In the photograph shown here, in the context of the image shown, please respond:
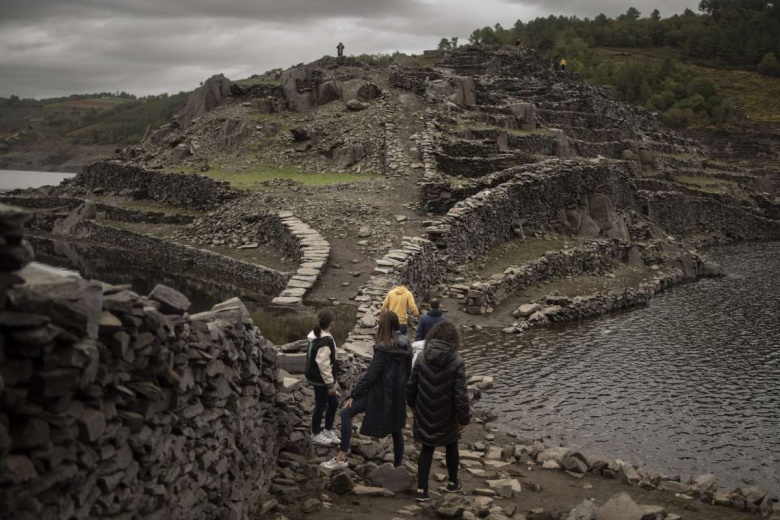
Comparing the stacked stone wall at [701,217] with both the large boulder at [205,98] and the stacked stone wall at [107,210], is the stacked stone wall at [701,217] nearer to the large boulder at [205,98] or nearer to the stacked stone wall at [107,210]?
the stacked stone wall at [107,210]

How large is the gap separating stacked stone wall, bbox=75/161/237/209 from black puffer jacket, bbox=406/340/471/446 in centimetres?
2882

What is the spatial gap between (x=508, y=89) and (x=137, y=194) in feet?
107

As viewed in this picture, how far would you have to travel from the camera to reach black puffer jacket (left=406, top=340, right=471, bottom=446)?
34.9ft

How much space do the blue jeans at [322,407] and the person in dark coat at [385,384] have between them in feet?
2.43

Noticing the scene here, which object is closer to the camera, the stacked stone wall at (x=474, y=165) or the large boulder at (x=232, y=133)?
the stacked stone wall at (x=474, y=165)

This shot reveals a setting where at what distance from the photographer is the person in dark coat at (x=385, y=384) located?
11320 millimetres

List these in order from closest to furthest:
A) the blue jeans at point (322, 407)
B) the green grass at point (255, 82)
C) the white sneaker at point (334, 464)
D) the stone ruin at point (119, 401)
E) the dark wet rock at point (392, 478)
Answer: the stone ruin at point (119, 401) < the dark wet rock at point (392, 478) < the white sneaker at point (334, 464) < the blue jeans at point (322, 407) < the green grass at point (255, 82)

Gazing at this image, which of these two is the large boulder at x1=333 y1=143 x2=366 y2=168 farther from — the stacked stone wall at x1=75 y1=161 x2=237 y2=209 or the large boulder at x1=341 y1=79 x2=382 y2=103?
the large boulder at x1=341 y1=79 x2=382 y2=103

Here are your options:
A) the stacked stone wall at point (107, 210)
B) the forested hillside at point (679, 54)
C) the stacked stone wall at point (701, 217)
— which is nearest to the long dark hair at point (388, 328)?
the stacked stone wall at point (107, 210)

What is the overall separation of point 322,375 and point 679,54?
164m

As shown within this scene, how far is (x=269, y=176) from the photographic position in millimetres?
42406

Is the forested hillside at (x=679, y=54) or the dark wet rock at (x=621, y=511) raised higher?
the forested hillside at (x=679, y=54)

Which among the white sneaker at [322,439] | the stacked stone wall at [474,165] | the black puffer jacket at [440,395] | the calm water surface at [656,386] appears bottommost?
the calm water surface at [656,386]

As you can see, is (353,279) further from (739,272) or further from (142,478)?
(739,272)
